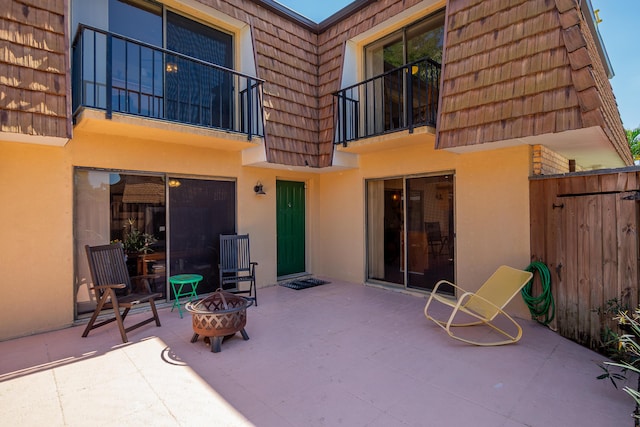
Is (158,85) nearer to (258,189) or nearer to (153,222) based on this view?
(153,222)

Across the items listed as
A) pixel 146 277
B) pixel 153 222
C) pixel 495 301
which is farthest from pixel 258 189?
pixel 495 301

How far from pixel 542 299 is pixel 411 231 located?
230 cm

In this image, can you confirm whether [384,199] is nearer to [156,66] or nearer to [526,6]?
[526,6]

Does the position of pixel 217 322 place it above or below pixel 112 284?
below

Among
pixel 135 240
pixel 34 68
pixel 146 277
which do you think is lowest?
pixel 146 277

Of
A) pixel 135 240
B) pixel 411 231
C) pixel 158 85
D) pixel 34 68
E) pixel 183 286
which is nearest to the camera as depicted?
pixel 34 68

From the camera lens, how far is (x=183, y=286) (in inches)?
217

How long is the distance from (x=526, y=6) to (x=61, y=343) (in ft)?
22.3

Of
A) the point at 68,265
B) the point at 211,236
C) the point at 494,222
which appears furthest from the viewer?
the point at 211,236

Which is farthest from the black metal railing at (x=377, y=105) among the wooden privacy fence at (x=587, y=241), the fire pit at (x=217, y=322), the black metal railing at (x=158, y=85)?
the fire pit at (x=217, y=322)

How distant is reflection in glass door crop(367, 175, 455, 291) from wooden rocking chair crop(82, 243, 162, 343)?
414 centimetres

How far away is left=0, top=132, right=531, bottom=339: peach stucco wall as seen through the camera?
4.03m

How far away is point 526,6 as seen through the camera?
13.2ft

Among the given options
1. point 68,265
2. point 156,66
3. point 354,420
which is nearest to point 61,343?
point 68,265
